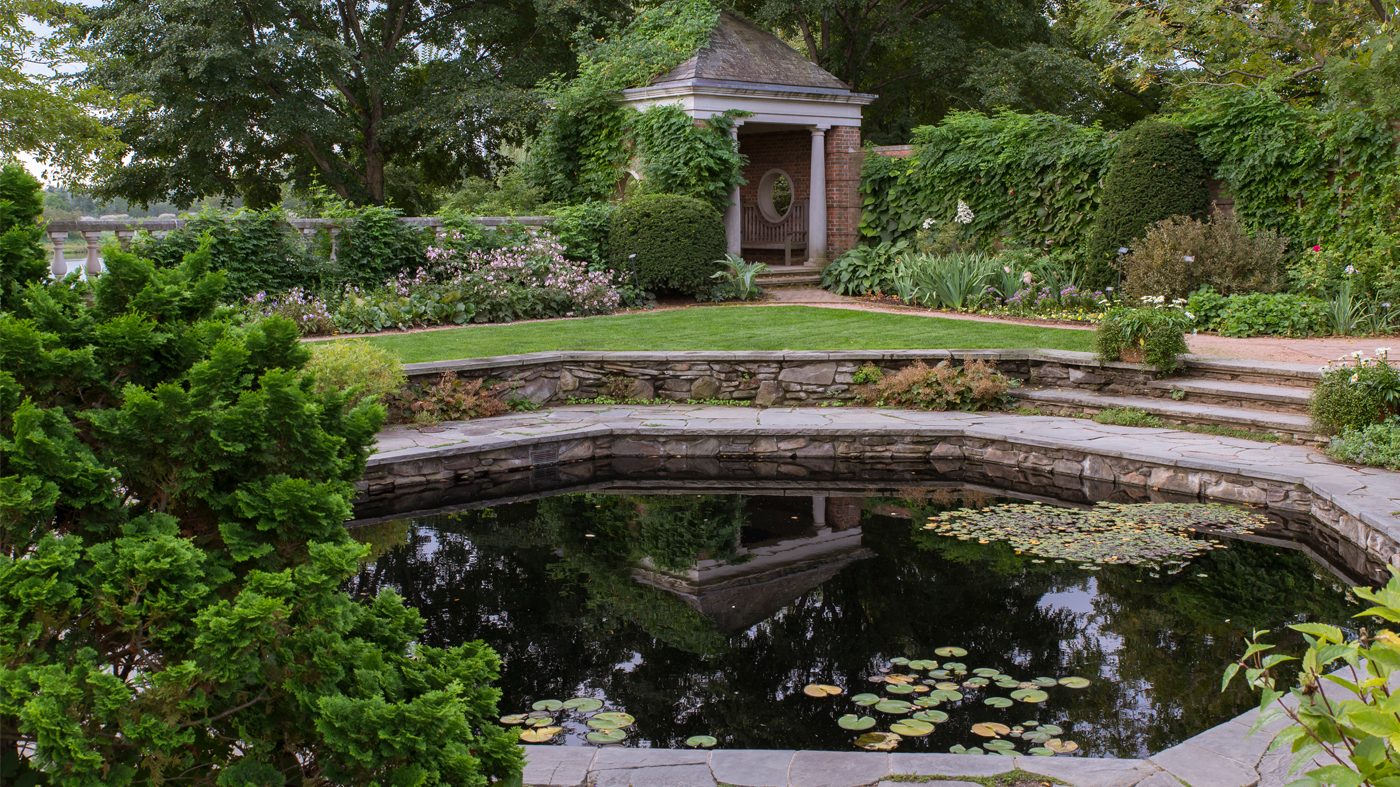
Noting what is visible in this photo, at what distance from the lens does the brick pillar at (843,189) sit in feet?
53.9

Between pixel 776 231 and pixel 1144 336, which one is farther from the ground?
pixel 776 231

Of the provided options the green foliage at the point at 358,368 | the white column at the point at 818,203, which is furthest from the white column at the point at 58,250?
the white column at the point at 818,203

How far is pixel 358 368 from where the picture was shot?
7.55 meters

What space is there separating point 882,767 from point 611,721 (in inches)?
44.3

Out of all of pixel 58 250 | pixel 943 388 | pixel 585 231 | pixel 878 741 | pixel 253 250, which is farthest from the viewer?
pixel 585 231

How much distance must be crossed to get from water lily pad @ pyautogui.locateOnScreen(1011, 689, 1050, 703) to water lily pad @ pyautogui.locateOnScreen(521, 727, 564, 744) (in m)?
1.70

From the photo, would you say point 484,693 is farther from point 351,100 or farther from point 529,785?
point 351,100

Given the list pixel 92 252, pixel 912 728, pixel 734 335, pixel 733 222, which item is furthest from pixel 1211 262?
pixel 92 252

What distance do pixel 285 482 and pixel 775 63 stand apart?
15.7 meters

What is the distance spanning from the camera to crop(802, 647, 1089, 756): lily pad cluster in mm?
3498

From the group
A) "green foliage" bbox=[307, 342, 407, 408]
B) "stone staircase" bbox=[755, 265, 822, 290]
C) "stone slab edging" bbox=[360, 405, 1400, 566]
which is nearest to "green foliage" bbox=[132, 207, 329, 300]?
"green foliage" bbox=[307, 342, 407, 408]

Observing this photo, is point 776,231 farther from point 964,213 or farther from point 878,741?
point 878,741

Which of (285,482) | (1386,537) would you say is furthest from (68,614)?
(1386,537)

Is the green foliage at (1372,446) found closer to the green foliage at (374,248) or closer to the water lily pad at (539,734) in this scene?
the water lily pad at (539,734)
